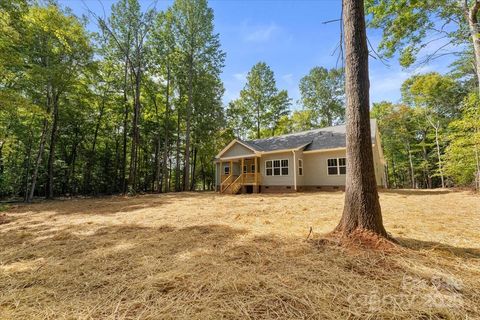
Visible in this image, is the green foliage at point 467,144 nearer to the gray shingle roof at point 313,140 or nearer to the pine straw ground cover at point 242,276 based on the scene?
the gray shingle roof at point 313,140

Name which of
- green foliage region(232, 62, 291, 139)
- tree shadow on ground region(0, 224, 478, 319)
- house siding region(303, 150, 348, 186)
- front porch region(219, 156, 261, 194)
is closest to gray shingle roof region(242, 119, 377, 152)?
house siding region(303, 150, 348, 186)

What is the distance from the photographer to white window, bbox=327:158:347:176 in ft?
45.0

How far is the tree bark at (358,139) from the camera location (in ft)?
10.00

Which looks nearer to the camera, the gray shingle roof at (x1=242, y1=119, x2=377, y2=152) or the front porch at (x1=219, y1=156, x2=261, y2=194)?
the gray shingle roof at (x1=242, y1=119, x2=377, y2=152)

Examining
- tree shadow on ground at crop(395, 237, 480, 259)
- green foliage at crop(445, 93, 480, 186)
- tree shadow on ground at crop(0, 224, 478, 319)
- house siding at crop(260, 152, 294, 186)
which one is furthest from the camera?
house siding at crop(260, 152, 294, 186)

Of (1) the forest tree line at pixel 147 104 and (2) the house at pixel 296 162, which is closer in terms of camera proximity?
(1) the forest tree line at pixel 147 104

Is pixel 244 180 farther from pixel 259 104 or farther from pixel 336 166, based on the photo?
pixel 259 104

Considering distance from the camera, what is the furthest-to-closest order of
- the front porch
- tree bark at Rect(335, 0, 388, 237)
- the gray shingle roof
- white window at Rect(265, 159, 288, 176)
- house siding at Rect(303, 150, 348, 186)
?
the front porch, white window at Rect(265, 159, 288, 176), the gray shingle roof, house siding at Rect(303, 150, 348, 186), tree bark at Rect(335, 0, 388, 237)

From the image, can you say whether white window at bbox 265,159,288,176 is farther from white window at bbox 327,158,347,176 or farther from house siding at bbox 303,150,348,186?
white window at bbox 327,158,347,176

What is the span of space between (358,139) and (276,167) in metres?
12.6

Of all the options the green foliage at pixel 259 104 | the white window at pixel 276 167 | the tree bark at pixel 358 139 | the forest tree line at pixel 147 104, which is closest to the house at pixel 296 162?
the white window at pixel 276 167

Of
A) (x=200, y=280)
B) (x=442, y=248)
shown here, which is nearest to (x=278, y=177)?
(x=442, y=248)

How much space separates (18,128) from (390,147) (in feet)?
123

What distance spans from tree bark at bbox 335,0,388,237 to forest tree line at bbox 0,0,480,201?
20.1 feet
